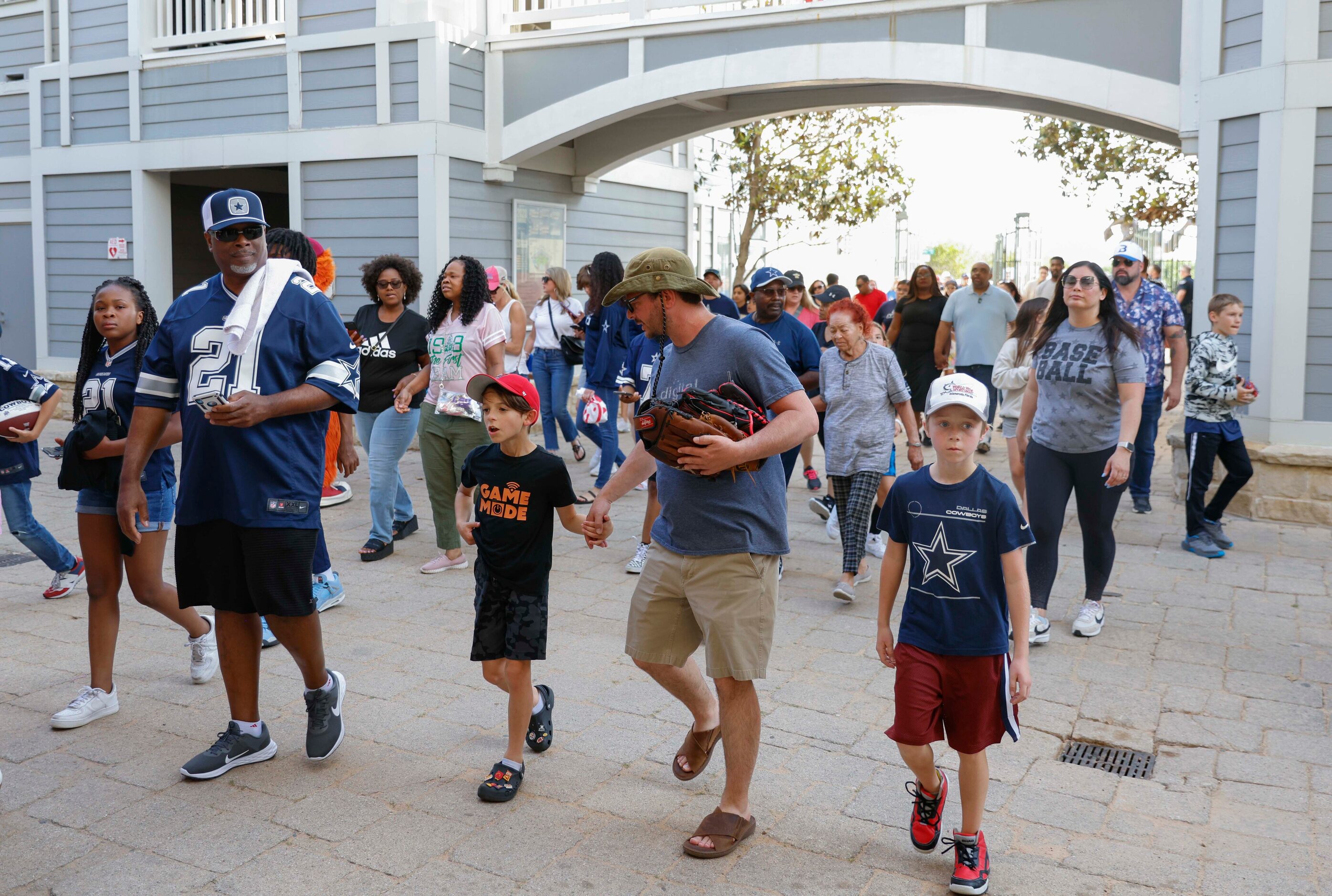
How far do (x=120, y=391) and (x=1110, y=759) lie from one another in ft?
13.6

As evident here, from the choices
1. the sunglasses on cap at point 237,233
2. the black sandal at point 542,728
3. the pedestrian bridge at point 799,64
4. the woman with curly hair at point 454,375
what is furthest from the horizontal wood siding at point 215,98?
the black sandal at point 542,728

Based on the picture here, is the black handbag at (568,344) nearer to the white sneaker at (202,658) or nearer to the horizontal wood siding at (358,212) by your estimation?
the horizontal wood siding at (358,212)

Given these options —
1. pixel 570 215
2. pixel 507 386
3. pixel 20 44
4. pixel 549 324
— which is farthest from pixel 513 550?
pixel 20 44

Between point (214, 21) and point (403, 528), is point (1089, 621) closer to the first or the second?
point (403, 528)

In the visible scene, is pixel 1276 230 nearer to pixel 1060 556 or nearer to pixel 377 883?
pixel 1060 556

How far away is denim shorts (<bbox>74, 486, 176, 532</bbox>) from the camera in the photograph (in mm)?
4629

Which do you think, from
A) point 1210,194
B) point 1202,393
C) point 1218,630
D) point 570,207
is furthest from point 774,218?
point 1218,630

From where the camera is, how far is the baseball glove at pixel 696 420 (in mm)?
3279

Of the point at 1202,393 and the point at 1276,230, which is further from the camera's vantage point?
the point at 1276,230

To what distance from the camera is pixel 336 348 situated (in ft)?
13.3

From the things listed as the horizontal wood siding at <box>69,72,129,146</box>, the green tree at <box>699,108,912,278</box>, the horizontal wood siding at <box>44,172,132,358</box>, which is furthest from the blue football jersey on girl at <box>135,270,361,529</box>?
the green tree at <box>699,108,912,278</box>

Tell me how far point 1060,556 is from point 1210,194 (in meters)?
3.36

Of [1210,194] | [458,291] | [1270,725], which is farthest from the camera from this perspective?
[1210,194]

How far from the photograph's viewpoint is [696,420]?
10.7 feet
